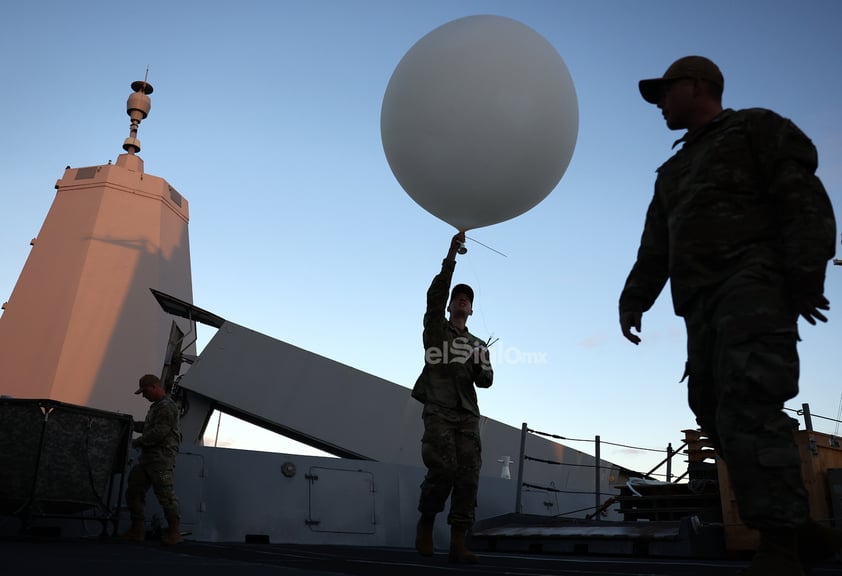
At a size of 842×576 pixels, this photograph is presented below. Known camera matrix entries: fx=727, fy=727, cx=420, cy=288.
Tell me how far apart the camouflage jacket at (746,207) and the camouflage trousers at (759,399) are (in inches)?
3.6

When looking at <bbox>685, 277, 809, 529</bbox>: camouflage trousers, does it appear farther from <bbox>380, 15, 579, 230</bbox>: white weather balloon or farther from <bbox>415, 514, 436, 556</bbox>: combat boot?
<bbox>380, 15, 579, 230</bbox>: white weather balloon

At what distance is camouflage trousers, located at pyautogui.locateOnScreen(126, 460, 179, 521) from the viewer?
5977 mm

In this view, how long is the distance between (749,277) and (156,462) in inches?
212

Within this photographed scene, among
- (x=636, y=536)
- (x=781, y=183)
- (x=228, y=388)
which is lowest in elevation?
(x=636, y=536)

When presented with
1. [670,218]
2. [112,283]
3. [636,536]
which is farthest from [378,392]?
[670,218]

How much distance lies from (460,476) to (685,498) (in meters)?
3.51

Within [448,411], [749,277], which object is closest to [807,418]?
[448,411]

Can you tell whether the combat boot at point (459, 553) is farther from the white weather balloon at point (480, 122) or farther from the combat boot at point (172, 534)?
the combat boot at point (172, 534)

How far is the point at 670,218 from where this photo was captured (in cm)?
233

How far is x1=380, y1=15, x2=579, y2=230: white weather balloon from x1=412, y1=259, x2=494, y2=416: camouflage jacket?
2.32ft

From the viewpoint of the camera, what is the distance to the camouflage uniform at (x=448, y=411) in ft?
14.4

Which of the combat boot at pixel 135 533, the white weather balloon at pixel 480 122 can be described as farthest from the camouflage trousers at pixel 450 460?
the combat boot at pixel 135 533

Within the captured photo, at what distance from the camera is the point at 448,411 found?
446cm

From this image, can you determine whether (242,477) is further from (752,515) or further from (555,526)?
(752,515)
